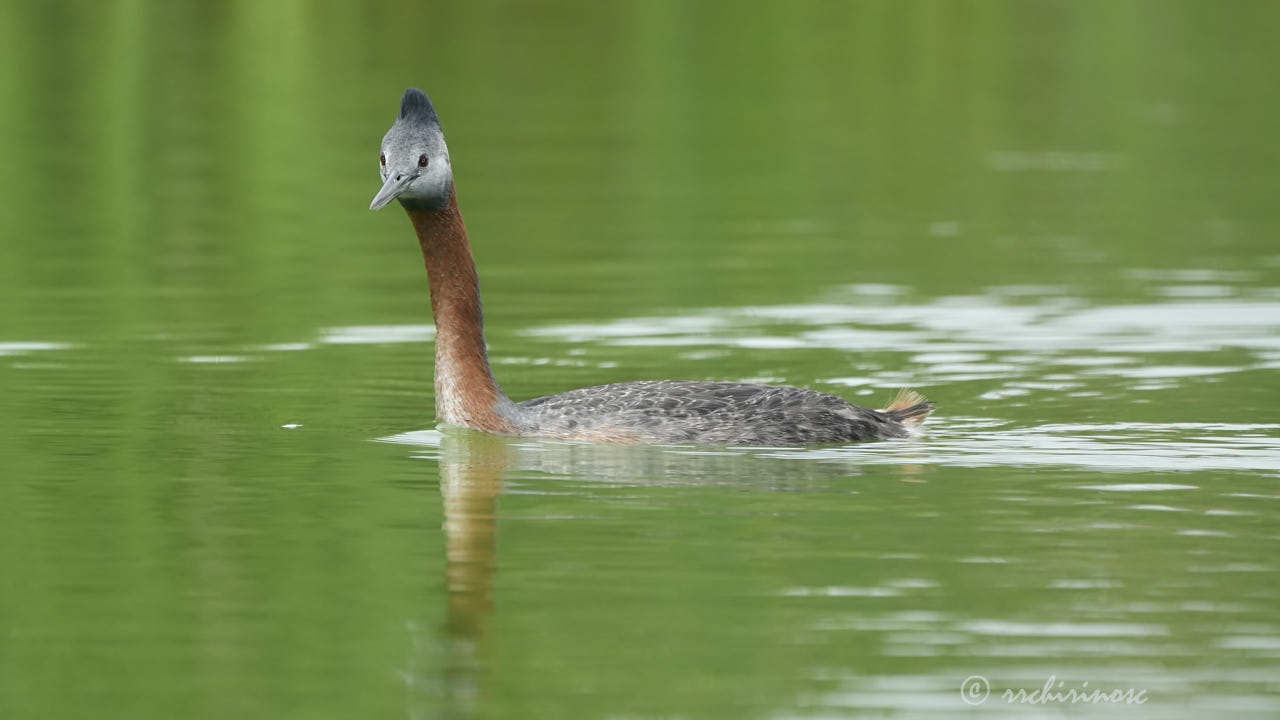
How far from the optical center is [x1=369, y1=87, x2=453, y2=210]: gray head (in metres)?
14.5

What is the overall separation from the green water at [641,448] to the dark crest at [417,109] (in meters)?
2.09

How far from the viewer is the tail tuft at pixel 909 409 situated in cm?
1570

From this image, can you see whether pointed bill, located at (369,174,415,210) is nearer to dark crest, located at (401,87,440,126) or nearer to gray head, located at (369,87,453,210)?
gray head, located at (369,87,453,210)

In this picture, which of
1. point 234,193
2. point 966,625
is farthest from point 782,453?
point 234,193

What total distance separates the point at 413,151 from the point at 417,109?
0.84 ft

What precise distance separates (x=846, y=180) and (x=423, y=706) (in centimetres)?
2406

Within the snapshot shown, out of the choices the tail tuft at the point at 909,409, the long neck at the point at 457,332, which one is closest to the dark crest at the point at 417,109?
the long neck at the point at 457,332

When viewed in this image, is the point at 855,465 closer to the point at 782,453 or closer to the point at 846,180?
the point at 782,453

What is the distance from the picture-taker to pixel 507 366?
19016mm

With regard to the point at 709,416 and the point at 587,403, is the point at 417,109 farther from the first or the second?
the point at 709,416

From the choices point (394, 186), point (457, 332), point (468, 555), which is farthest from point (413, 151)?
point (468, 555)

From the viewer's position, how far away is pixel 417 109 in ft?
47.5

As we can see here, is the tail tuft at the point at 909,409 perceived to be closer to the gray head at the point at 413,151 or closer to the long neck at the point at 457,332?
the long neck at the point at 457,332

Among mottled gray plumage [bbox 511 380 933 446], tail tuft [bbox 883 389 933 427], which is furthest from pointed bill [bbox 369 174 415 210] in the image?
tail tuft [bbox 883 389 933 427]
